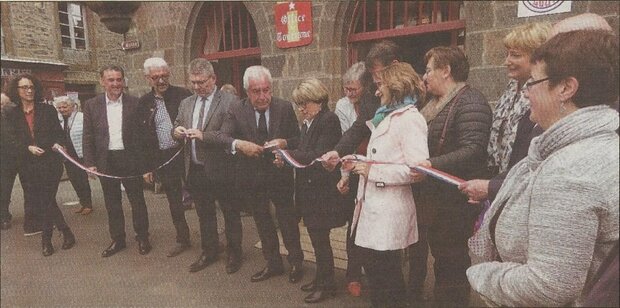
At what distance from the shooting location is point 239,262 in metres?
3.46

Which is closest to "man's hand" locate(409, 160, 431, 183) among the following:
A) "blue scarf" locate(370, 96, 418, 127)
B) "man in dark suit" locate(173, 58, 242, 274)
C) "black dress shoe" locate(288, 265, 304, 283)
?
"blue scarf" locate(370, 96, 418, 127)

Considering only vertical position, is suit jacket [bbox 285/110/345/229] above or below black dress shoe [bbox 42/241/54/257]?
above

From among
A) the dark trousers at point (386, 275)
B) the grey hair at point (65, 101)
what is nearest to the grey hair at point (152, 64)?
the grey hair at point (65, 101)

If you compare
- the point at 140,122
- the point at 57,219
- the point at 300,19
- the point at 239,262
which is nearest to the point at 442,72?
the point at 239,262

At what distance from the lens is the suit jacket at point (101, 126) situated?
11.8 feet

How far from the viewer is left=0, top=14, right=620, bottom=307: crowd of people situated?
0.91 meters

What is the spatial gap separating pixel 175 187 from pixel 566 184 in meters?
3.53

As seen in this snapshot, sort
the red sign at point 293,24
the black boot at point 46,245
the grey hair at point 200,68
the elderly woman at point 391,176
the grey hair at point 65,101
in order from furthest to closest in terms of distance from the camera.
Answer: the red sign at point 293,24 → the grey hair at point 65,101 → the grey hair at point 200,68 → the black boot at point 46,245 → the elderly woman at point 391,176

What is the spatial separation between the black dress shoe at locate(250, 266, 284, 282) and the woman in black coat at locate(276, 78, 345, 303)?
552mm

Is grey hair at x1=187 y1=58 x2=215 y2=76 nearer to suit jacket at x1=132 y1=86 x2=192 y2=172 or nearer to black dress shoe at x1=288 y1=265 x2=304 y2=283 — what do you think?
suit jacket at x1=132 y1=86 x2=192 y2=172

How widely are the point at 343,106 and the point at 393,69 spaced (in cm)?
121

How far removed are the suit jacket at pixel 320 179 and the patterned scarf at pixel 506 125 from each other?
104 cm

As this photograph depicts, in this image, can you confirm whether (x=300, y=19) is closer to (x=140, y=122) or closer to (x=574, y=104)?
(x=140, y=122)

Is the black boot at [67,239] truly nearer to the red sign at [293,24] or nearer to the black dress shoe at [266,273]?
the black dress shoe at [266,273]
